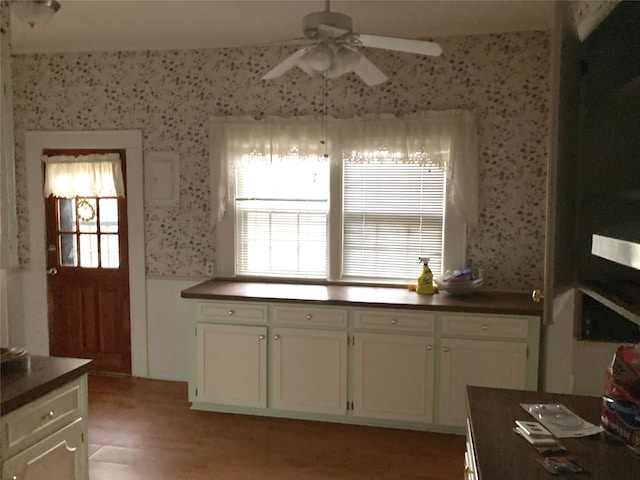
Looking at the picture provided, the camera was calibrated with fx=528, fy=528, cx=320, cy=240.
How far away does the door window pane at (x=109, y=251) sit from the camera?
180 inches

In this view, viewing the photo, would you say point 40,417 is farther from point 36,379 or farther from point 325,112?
point 325,112

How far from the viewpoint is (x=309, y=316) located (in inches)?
144

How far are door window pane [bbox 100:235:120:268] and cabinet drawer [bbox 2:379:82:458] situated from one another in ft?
8.53

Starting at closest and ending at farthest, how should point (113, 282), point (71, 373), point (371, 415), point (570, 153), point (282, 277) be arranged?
point (570, 153)
point (71, 373)
point (371, 415)
point (282, 277)
point (113, 282)

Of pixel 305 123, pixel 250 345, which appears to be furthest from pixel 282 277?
pixel 305 123

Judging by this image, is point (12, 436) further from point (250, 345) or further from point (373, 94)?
point (373, 94)

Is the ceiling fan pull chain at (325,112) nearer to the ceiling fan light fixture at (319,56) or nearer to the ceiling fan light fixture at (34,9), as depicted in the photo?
the ceiling fan light fixture at (319,56)

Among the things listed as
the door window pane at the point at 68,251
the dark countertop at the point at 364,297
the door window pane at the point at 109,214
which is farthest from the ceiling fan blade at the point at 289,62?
the door window pane at the point at 68,251

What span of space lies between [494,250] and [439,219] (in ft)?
1.52

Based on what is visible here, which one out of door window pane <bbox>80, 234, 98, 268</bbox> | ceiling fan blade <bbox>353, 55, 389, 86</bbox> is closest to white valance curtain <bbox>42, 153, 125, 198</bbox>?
door window pane <bbox>80, 234, 98, 268</bbox>

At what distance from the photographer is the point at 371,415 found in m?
3.62

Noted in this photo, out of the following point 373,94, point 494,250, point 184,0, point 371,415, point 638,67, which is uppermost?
point 184,0

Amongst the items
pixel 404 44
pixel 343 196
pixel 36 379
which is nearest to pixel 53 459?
pixel 36 379

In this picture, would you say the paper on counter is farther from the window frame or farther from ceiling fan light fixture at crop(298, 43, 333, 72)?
the window frame
